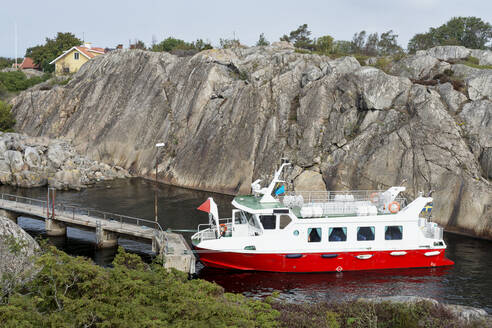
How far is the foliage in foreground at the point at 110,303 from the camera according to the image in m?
15.5

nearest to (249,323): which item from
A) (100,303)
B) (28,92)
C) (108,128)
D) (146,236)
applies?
(100,303)

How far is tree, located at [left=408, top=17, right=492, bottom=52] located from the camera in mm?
87062

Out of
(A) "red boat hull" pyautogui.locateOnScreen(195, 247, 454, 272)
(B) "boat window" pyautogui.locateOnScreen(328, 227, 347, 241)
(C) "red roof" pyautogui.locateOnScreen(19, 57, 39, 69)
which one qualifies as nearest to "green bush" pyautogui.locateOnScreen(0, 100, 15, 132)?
(C) "red roof" pyautogui.locateOnScreen(19, 57, 39, 69)

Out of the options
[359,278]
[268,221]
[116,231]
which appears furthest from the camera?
[116,231]

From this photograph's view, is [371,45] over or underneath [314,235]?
over

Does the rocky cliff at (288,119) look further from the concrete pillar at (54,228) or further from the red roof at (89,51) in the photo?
the concrete pillar at (54,228)

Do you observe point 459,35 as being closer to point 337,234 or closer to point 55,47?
point 337,234

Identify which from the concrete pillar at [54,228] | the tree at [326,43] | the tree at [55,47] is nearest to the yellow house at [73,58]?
the tree at [55,47]

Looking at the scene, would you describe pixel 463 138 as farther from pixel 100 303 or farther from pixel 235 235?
pixel 100 303

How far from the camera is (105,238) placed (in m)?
39.1

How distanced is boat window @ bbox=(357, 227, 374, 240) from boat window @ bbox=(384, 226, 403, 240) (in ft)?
3.65

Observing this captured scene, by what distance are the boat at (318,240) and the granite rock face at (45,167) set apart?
35.8m

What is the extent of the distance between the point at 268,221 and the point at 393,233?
9715 mm

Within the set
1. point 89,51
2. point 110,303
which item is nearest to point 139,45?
point 89,51
